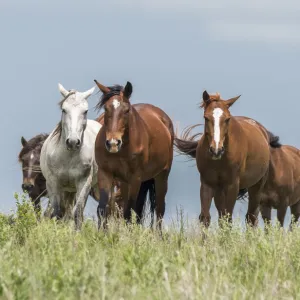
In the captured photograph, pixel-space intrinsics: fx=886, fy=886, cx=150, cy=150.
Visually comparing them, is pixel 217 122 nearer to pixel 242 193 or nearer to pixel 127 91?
pixel 127 91

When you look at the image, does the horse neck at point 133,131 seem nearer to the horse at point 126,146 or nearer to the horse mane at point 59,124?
the horse at point 126,146

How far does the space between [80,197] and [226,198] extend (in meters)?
2.10

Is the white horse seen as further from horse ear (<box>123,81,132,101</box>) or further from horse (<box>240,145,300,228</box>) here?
horse (<box>240,145,300,228</box>)

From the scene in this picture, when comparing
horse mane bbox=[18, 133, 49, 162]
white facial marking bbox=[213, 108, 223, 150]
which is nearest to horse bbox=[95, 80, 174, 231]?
white facial marking bbox=[213, 108, 223, 150]

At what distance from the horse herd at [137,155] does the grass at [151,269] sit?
1.82 m

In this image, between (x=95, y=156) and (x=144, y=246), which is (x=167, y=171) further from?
(x=144, y=246)

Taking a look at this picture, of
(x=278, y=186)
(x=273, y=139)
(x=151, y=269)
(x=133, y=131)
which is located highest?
(x=133, y=131)

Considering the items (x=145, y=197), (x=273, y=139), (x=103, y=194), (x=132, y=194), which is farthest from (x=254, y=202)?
(x=103, y=194)

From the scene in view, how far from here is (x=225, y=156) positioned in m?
12.3

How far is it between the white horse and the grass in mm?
2285

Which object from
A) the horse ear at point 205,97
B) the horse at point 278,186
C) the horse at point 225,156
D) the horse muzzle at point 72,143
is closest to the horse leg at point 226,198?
the horse at point 225,156

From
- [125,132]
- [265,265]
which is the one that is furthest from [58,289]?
[125,132]

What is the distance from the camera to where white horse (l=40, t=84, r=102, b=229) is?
12.4 meters

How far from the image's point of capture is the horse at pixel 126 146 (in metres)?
11.9
